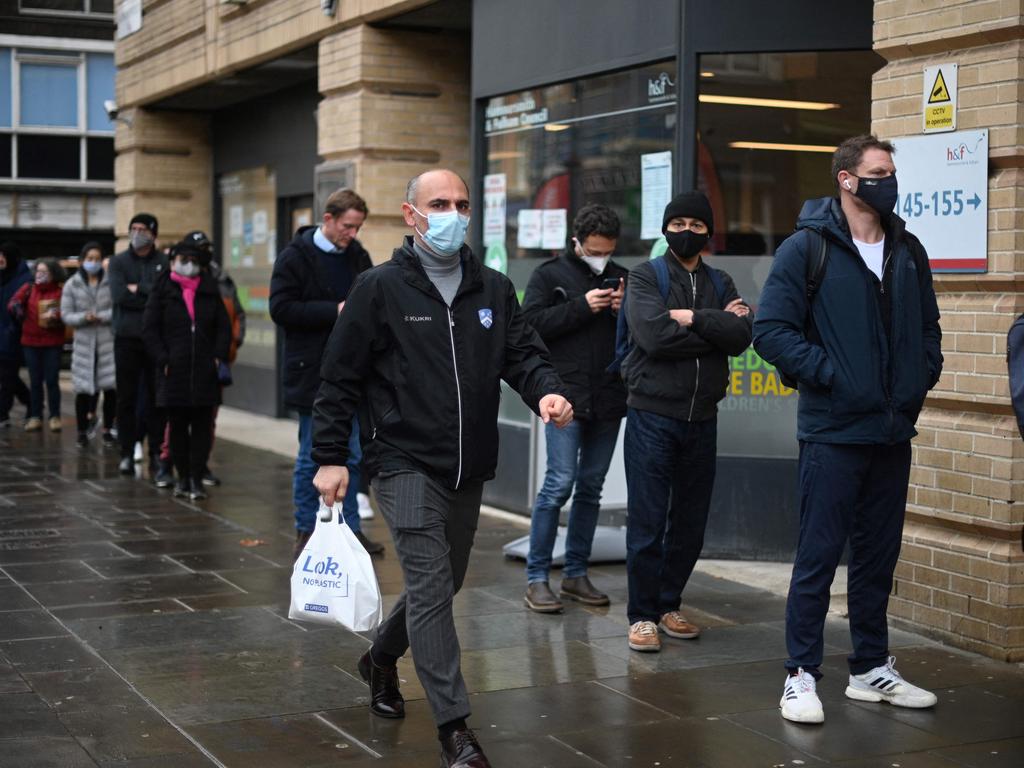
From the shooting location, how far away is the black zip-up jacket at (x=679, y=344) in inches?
249

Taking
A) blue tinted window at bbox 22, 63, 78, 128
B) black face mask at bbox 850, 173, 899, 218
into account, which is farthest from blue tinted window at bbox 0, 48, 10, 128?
black face mask at bbox 850, 173, 899, 218

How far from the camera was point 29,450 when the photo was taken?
45.7 feet

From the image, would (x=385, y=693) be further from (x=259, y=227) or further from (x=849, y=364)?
(x=259, y=227)

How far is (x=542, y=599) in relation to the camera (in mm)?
7242

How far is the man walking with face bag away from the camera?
16.2ft

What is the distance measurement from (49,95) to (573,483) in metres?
27.2

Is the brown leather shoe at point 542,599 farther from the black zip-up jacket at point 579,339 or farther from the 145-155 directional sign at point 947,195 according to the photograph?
the 145-155 directional sign at point 947,195

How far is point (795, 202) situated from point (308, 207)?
861 centimetres

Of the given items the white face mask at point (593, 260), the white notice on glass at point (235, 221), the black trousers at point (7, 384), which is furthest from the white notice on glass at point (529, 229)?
the white notice on glass at point (235, 221)

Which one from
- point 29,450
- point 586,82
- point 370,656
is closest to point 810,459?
point 370,656

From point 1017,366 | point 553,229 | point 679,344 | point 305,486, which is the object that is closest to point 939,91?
point 679,344

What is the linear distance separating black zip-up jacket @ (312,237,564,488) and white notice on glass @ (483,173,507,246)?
562cm

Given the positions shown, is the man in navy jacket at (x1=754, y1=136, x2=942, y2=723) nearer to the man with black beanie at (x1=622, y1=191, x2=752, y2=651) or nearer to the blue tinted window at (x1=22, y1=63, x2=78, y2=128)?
the man with black beanie at (x1=622, y1=191, x2=752, y2=651)

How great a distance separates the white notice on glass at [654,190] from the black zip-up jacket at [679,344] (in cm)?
247
